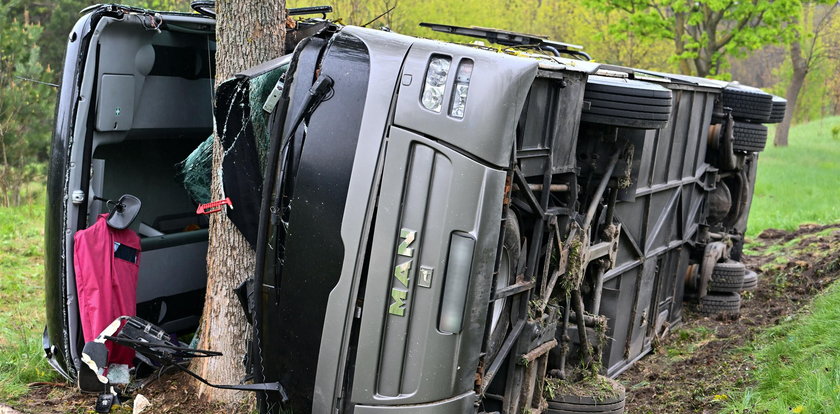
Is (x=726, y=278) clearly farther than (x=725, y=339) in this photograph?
Yes


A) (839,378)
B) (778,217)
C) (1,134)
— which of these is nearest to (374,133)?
(839,378)

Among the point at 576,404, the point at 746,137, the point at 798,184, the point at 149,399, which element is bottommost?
the point at 149,399

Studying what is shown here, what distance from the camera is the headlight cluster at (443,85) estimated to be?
10.5 ft

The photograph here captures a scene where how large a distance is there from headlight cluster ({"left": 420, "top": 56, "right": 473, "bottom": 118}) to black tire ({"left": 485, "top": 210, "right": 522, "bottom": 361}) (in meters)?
0.59

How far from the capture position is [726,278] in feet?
24.2

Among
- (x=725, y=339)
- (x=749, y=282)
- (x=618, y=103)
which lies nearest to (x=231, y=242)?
(x=618, y=103)

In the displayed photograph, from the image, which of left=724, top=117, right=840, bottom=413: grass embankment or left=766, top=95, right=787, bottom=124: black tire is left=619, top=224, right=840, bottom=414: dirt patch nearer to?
left=724, top=117, right=840, bottom=413: grass embankment

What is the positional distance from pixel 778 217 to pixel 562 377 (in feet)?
33.4

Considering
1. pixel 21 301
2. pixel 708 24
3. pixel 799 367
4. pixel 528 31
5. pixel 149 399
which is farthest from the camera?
pixel 528 31

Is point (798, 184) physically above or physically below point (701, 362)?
above

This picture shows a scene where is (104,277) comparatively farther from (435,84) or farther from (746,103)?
(746,103)

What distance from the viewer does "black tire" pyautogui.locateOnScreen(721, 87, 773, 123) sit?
7.12m

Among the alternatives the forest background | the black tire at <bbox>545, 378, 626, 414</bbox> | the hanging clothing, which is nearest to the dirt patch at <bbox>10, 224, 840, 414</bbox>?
the hanging clothing

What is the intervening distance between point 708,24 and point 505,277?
1776cm
